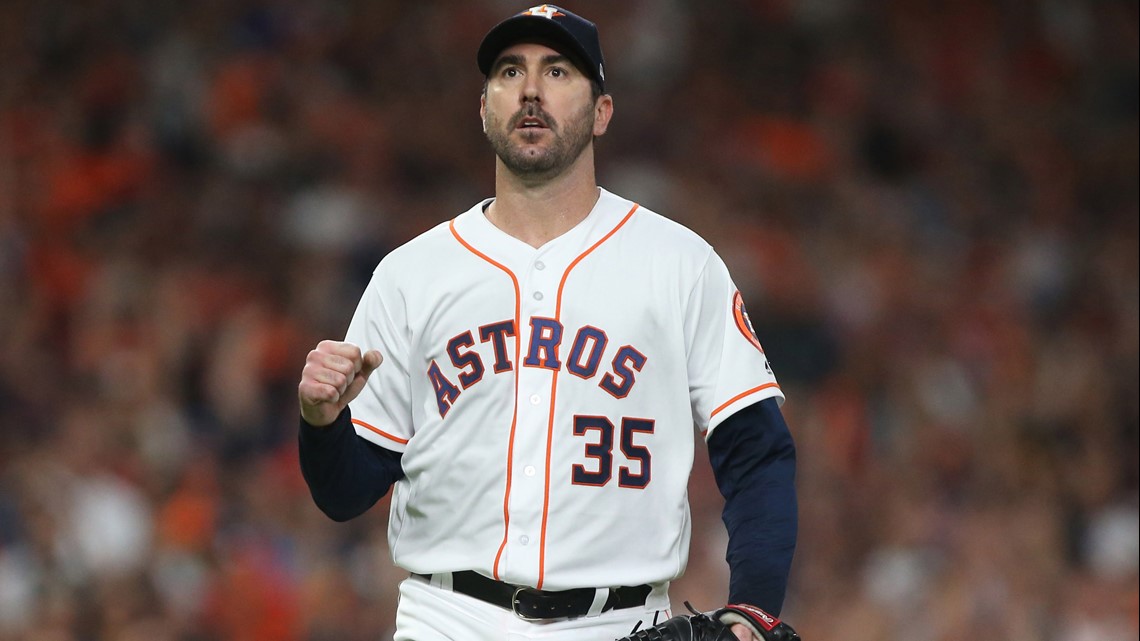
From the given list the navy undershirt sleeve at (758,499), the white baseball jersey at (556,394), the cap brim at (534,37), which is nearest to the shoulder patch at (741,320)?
the white baseball jersey at (556,394)

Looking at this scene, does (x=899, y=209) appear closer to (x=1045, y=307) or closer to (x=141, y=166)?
(x=1045, y=307)

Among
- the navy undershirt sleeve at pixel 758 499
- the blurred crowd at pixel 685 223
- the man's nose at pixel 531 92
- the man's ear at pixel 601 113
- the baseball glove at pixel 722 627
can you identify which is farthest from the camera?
the blurred crowd at pixel 685 223

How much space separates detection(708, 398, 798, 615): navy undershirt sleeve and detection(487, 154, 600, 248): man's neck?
502 mm

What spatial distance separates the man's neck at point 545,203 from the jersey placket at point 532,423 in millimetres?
122

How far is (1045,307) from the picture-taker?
23.7 feet

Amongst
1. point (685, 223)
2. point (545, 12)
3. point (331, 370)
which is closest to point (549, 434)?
point (331, 370)

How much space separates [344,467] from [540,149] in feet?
2.20

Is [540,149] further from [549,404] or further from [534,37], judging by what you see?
[549,404]

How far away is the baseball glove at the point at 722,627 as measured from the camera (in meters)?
2.45

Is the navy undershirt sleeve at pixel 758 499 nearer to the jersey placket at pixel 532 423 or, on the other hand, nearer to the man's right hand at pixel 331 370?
the jersey placket at pixel 532 423

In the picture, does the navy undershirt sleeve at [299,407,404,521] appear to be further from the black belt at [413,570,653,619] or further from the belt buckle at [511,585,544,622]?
the belt buckle at [511,585,544,622]

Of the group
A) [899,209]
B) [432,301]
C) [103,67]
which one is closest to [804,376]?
[899,209]

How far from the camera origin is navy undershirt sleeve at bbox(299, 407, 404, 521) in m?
2.66

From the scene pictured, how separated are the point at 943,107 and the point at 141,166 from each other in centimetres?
409
